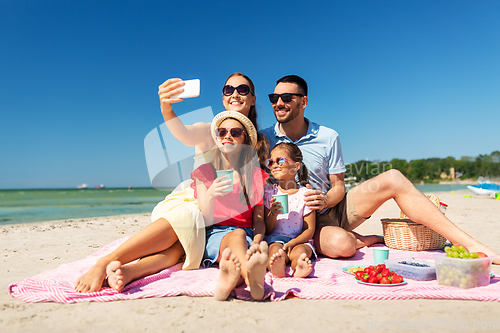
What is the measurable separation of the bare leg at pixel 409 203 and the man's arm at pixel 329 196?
0.78 ft

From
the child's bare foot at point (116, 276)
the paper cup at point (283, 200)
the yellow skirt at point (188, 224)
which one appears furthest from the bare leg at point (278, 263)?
the child's bare foot at point (116, 276)

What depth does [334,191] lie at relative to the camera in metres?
3.66

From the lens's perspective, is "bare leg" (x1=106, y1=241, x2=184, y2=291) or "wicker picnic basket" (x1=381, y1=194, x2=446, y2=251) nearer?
"bare leg" (x1=106, y1=241, x2=184, y2=291)

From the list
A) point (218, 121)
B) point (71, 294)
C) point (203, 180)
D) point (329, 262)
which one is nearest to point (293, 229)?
point (329, 262)

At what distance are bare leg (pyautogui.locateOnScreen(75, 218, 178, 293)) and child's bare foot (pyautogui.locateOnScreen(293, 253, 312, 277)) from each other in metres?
1.11

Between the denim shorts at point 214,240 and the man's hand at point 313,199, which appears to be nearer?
the denim shorts at point 214,240

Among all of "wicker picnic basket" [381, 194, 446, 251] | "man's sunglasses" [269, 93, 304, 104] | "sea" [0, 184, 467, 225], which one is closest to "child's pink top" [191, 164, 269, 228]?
"sea" [0, 184, 467, 225]

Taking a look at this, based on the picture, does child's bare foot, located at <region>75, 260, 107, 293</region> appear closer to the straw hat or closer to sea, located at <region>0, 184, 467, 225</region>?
sea, located at <region>0, 184, 467, 225</region>

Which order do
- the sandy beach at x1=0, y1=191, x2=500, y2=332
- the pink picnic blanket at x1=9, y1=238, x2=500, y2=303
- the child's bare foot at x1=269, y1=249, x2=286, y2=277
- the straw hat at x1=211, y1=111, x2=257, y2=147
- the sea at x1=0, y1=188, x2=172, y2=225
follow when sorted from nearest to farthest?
Answer: the sandy beach at x1=0, y1=191, x2=500, y2=332 → the pink picnic blanket at x1=9, y1=238, x2=500, y2=303 → the child's bare foot at x1=269, y1=249, x2=286, y2=277 → the straw hat at x1=211, y1=111, x2=257, y2=147 → the sea at x1=0, y1=188, x2=172, y2=225

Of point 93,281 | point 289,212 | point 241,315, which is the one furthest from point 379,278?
point 93,281

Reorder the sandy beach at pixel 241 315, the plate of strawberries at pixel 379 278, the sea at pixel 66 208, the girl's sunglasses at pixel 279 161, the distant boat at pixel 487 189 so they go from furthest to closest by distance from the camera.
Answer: the distant boat at pixel 487 189, the sea at pixel 66 208, the girl's sunglasses at pixel 279 161, the plate of strawberries at pixel 379 278, the sandy beach at pixel 241 315

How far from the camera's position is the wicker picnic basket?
13.0 feet

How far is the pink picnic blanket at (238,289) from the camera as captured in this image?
2.28m

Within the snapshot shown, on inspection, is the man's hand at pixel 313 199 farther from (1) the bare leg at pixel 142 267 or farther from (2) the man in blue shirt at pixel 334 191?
(1) the bare leg at pixel 142 267
